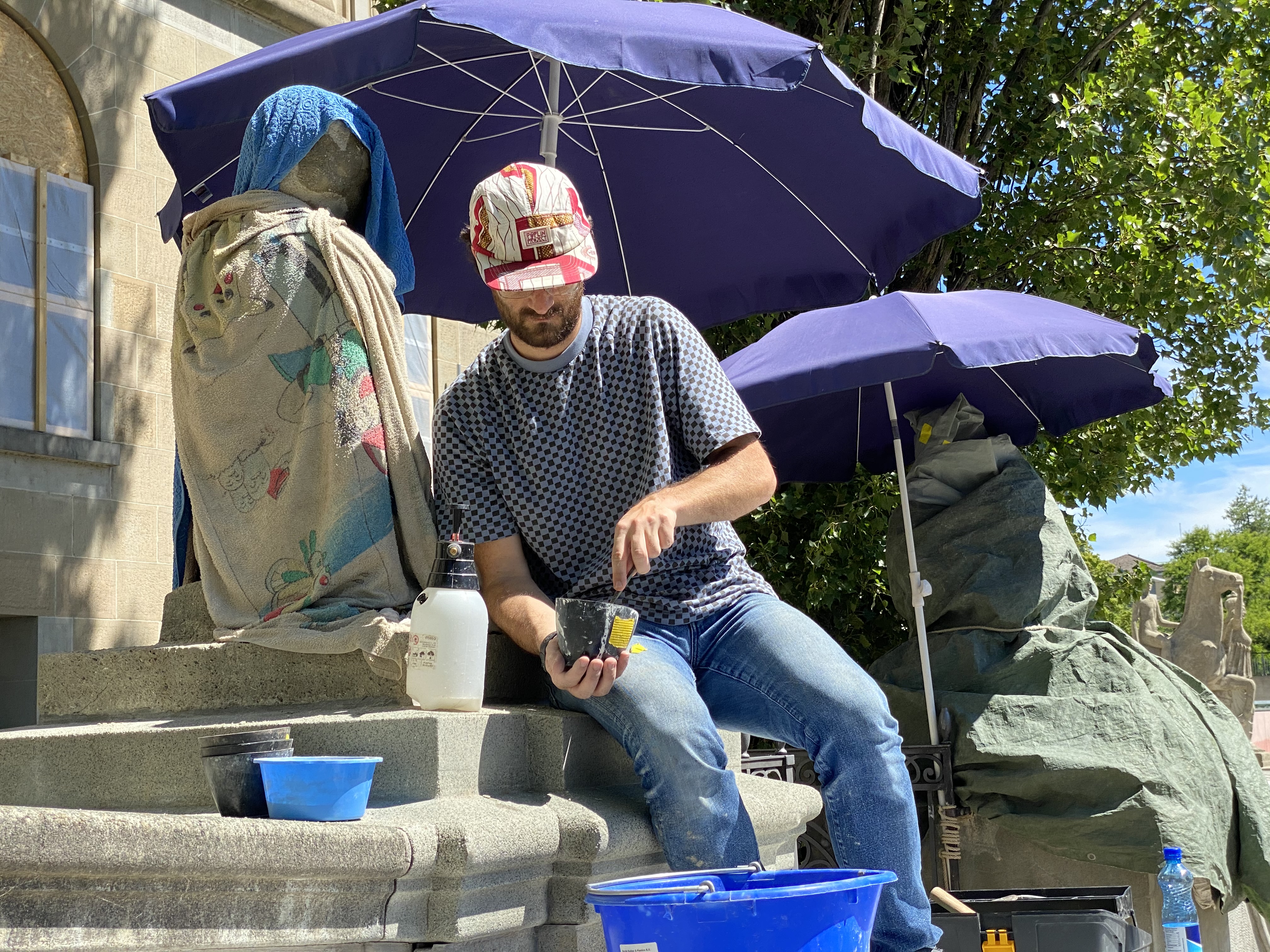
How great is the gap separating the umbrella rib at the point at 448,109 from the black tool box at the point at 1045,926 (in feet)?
10.5

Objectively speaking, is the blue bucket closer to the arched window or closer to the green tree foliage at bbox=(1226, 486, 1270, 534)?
the arched window

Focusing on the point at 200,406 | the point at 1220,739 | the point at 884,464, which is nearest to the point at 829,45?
the point at 884,464

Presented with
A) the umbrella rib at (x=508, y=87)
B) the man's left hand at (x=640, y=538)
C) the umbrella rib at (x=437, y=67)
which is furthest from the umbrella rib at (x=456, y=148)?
the man's left hand at (x=640, y=538)

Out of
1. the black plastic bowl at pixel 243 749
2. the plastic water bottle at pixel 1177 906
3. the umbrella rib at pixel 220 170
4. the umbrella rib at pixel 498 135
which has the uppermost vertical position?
the umbrella rib at pixel 498 135

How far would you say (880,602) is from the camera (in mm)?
7629

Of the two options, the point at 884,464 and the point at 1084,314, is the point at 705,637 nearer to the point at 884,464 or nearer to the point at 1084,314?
the point at 1084,314

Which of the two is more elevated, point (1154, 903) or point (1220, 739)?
point (1220, 739)

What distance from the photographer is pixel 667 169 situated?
5262 millimetres

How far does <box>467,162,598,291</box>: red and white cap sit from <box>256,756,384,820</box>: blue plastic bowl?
1.15 meters

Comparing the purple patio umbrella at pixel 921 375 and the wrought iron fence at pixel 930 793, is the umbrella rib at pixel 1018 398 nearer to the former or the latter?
the purple patio umbrella at pixel 921 375

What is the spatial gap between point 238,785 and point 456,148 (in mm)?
3368

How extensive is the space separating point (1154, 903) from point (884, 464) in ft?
8.74

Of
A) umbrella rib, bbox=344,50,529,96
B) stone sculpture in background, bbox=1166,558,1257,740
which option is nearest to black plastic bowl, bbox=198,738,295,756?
umbrella rib, bbox=344,50,529,96

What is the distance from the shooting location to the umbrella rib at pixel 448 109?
15.7 ft
